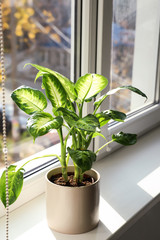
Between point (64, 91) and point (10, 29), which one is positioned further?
point (10, 29)

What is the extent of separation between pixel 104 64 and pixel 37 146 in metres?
0.36

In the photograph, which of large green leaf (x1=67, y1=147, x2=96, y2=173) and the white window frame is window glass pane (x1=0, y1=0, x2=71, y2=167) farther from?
large green leaf (x1=67, y1=147, x2=96, y2=173)

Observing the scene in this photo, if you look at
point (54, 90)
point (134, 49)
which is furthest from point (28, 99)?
point (134, 49)

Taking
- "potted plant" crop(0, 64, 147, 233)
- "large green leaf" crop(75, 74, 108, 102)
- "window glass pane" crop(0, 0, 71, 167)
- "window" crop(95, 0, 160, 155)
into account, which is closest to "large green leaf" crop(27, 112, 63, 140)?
"potted plant" crop(0, 64, 147, 233)

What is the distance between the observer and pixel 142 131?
1.73m

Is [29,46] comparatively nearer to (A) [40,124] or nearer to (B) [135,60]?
(A) [40,124]

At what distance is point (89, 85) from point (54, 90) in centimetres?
9

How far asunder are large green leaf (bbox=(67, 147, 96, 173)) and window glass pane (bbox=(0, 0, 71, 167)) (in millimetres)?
335

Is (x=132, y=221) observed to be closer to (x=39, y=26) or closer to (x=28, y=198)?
(x=28, y=198)

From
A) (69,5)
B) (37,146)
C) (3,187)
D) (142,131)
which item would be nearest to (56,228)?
(3,187)

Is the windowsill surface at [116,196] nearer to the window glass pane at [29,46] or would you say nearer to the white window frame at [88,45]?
the white window frame at [88,45]

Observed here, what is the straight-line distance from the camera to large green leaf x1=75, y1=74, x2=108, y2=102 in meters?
0.92

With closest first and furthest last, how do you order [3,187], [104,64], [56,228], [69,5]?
[3,187], [56,228], [69,5], [104,64]

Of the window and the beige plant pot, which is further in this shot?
the window
